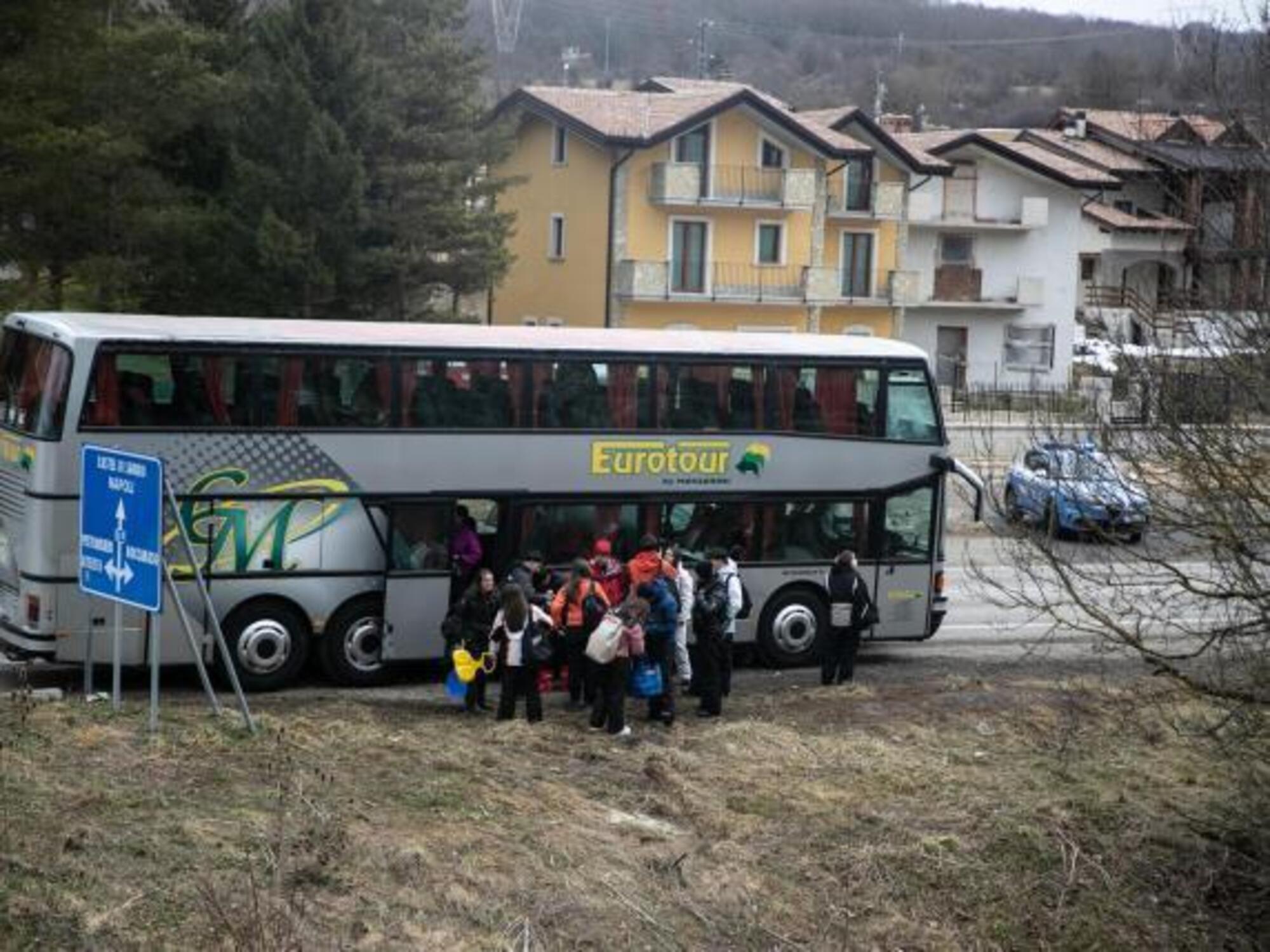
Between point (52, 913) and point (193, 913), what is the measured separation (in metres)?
0.81

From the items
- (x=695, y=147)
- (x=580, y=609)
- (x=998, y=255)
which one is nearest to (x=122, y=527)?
(x=580, y=609)

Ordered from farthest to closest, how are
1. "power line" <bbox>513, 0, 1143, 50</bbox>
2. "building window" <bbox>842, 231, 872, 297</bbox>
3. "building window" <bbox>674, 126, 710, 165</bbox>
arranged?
"power line" <bbox>513, 0, 1143, 50</bbox>
"building window" <bbox>842, 231, 872, 297</bbox>
"building window" <bbox>674, 126, 710, 165</bbox>

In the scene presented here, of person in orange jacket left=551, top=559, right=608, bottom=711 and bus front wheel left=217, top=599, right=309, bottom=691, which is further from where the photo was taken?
bus front wheel left=217, top=599, right=309, bottom=691

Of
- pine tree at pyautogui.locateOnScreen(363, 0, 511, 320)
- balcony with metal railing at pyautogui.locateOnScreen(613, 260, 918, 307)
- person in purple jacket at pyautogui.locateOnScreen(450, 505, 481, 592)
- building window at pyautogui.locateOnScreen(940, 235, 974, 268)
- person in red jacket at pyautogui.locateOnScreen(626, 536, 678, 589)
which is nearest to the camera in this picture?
person in red jacket at pyautogui.locateOnScreen(626, 536, 678, 589)

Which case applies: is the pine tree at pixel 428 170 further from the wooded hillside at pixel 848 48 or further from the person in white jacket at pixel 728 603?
the wooded hillside at pixel 848 48

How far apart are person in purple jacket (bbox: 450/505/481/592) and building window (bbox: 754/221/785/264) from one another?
34569 millimetres

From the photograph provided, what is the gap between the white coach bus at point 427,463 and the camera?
58.4ft

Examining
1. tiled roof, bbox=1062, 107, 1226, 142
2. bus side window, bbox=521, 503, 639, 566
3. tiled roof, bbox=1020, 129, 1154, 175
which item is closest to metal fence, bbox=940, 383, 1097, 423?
tiled roof, bbox=1062, 107, 1226, 142

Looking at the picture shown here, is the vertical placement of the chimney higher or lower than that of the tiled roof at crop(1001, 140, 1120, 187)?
higher

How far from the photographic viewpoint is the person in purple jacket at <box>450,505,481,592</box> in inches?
760

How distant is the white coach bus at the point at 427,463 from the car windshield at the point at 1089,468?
6.01 meters

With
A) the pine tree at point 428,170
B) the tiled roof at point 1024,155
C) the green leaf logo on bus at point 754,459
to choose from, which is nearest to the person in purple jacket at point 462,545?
the green leaf logo on bus at point 754,459

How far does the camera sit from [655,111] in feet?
171

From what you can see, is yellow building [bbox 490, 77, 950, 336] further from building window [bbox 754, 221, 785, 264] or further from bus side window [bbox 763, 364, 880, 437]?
bus side window [bbox 763, 364, 880, 437]
